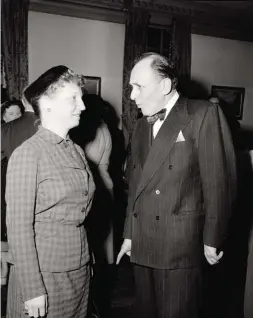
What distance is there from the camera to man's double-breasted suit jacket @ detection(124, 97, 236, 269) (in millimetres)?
1967

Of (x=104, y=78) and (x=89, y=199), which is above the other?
(x=104, y=78)

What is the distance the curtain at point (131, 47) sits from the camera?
721 centimetres

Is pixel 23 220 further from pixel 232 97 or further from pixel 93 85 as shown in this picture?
pixel 232 97

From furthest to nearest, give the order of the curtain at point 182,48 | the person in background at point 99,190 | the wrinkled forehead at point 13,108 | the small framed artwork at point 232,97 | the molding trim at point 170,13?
the small framed artwork at point 232,97 < the curtain at point 182,48 < the molding trim at point 170,13 < the wrinkled forehead at point 13,108 < the person in background at point 99,190

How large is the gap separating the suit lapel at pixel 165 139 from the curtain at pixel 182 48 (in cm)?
590

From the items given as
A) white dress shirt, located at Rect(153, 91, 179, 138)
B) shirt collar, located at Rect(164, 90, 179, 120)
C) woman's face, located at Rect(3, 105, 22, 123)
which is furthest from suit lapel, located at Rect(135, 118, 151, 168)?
woman's face, located at Rect(3, 105, 22, 123)

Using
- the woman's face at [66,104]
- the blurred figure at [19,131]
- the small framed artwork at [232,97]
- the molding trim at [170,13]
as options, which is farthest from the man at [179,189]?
the small framed artwork at [232,97]

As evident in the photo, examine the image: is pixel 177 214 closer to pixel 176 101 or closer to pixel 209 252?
pixel 209 252

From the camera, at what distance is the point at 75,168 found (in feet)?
5.88

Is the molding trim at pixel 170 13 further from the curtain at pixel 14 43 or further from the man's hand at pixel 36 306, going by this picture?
the man's hand at pixel 36 306

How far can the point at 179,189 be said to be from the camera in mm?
2008

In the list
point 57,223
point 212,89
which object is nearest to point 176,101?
point 57,223

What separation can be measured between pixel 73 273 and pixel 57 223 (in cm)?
27

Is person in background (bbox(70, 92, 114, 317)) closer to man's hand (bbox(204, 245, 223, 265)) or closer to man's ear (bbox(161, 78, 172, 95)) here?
man's ear (bbox(161, 78, 172, 95))
